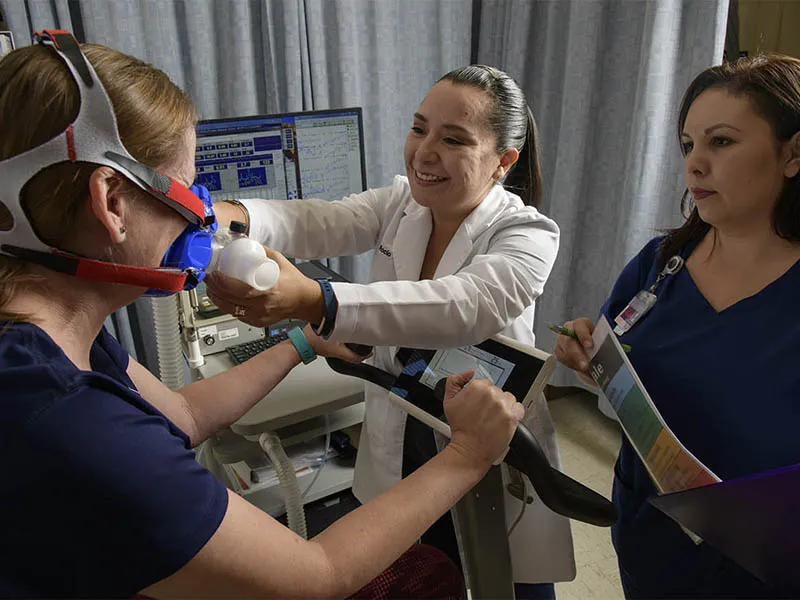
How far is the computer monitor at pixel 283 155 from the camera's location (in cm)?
170

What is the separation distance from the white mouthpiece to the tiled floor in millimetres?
1582

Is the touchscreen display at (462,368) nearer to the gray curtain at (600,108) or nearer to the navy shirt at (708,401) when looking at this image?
the navy shirt at (708,401)

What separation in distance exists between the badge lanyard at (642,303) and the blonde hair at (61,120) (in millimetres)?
928

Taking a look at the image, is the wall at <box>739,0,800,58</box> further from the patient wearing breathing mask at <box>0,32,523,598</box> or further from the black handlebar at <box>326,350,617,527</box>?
the patient wearing breathing mask at <box>0,32,523,598</box>

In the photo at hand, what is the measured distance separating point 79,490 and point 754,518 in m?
0.85

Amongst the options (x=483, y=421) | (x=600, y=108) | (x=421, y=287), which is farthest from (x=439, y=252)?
(x=600, y=108)

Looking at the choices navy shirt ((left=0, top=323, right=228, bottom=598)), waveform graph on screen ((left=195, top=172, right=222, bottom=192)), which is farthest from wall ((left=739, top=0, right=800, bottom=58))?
navy shirt ((left=0, top=323, right=228, bottom=598))

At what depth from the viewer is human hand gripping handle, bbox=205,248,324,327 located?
0.91 meters

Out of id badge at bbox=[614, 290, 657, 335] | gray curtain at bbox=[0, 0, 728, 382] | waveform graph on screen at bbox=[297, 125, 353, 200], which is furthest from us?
gray curtain at bbox=[0, 0, 728, 382]

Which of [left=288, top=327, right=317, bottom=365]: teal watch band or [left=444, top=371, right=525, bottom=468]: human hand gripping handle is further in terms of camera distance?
[left=288, top=327, right=317, bottom=365]: teal watch band

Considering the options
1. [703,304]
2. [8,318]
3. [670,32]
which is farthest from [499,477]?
[670,32]

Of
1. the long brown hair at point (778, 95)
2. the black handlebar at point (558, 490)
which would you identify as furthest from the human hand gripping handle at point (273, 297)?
the long brown hair at point (778, 95)

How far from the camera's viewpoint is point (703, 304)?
43.1 inches

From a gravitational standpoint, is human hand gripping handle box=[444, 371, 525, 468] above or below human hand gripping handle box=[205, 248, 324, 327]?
below
